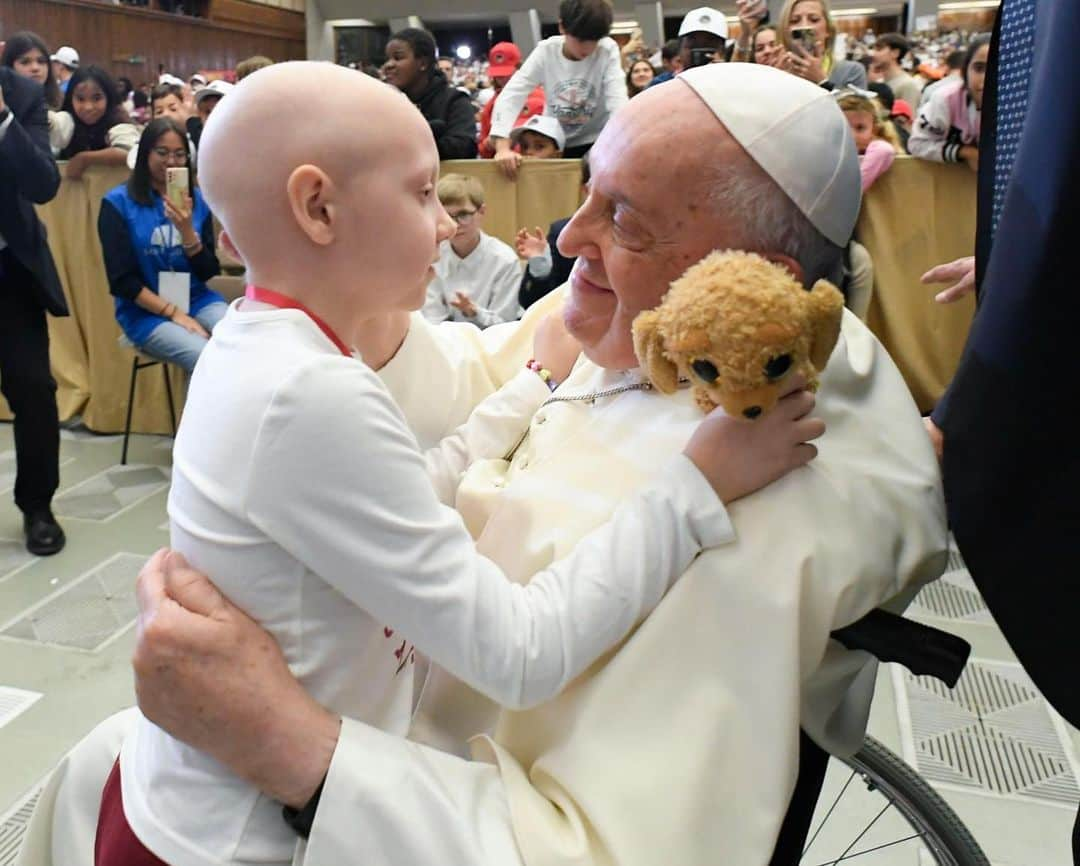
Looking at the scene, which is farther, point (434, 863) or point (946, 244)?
point (946, 244)

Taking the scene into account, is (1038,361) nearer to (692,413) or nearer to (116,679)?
(692,413)

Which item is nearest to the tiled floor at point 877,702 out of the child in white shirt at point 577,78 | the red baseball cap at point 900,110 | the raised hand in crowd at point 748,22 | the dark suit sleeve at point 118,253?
the dark suit sleeve at point 118,253

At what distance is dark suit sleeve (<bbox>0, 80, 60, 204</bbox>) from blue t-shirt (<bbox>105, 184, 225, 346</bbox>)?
2.43 ft

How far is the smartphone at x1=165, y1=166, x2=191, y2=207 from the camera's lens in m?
4.13

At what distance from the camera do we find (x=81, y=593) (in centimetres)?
320

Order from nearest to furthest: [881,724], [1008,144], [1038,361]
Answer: [1038,361], [1008,144], [881,724]

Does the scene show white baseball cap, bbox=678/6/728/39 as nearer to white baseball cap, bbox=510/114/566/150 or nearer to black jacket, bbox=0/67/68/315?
white baseball cap, bbox=510/114/566/150

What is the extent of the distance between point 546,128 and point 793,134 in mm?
3912

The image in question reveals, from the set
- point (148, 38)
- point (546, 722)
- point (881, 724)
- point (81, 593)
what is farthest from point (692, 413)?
point (148, 38)

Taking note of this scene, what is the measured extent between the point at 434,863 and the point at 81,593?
2.70 m

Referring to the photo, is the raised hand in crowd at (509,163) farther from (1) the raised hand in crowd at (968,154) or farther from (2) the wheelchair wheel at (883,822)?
(2) the wheelchair wheel at (883,822)

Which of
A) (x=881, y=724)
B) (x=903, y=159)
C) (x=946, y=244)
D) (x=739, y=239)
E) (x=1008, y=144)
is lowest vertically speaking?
(x=881, y=724)

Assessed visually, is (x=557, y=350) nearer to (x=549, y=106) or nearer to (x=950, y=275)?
(x=950, y=275)

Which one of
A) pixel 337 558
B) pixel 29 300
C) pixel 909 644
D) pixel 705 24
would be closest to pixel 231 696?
pixel 337 558
